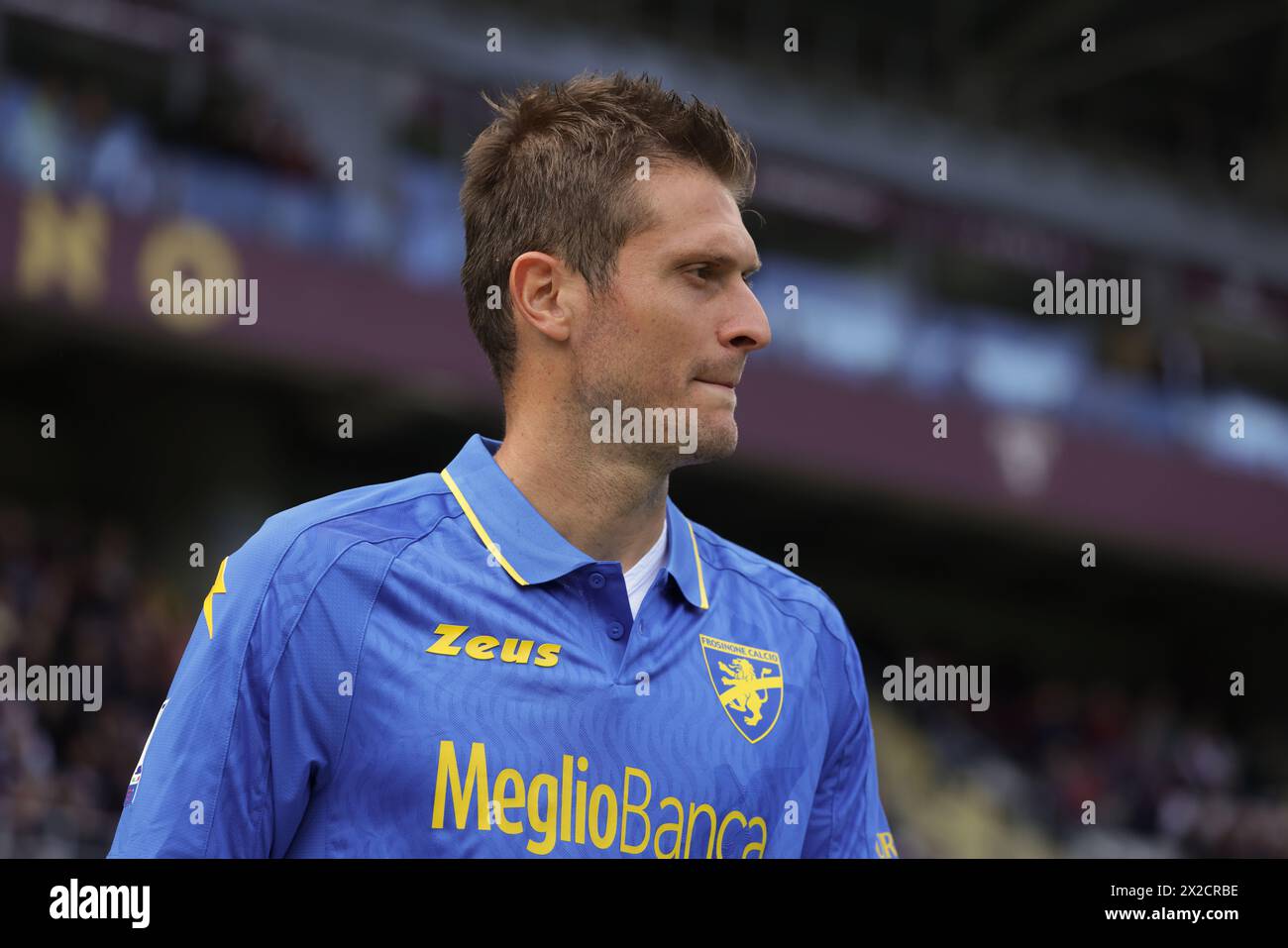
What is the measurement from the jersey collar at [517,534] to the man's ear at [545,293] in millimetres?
224

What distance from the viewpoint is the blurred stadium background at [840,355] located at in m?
12.0

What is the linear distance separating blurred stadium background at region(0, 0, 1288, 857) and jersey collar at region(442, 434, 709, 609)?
5962mm

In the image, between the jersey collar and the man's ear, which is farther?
the man's ear

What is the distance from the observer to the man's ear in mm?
2504

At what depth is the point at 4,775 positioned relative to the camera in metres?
8.03

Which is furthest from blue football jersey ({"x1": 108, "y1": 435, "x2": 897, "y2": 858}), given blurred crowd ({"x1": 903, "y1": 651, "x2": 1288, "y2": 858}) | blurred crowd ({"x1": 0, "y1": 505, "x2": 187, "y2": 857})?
blurred crowd ({"x1": 903, "y1": 651, "x2": 1288, "y2": 858})

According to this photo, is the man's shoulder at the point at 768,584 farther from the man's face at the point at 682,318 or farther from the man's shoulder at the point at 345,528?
the man's shoulder at the point at 345,528

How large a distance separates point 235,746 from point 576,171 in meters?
A: 1.04

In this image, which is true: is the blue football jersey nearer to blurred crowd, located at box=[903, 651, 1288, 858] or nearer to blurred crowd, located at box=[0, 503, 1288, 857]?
blurred crowd, located at box=[0, 503, 1288, 857]

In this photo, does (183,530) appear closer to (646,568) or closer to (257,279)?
(257,279)

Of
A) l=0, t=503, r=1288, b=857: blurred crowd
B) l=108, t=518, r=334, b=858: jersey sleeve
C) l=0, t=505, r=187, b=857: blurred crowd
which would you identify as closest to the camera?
l=108, t=518, r=334, b=858: jersey sleeve
